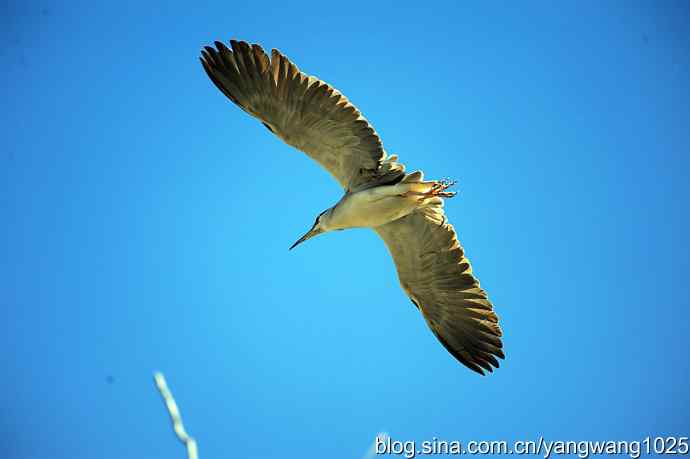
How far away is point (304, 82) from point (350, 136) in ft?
2.24

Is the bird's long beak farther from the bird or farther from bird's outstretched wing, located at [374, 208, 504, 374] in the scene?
bird's outstretched wing, located at [374, 208, 504, 374]

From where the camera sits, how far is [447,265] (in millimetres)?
7766

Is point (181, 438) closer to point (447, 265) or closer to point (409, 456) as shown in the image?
point (409, 456)

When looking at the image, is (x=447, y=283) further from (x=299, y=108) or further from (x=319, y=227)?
(x=299, y=108)

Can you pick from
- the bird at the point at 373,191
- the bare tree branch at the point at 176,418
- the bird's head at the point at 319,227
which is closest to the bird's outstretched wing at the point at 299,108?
the bird at the point at 373,191

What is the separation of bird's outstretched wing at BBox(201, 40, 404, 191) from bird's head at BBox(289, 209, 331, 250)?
632 millimetres

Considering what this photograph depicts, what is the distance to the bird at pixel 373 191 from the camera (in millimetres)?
6949

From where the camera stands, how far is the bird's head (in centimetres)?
777

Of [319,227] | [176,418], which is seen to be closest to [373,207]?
[319,227]

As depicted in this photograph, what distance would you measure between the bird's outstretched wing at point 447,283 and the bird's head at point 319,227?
1.86 ft

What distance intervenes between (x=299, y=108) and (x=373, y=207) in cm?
122

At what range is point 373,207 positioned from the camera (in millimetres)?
7273

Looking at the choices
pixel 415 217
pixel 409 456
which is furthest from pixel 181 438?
pixel 415 217

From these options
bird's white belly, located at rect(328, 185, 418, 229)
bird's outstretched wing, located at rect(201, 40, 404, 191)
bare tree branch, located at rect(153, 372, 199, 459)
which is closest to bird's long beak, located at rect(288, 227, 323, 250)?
bird's white belly, located at rect(328, 185, 418, 229)
